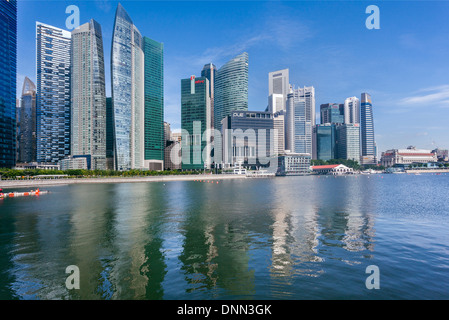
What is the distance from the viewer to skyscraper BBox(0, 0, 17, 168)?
169 m

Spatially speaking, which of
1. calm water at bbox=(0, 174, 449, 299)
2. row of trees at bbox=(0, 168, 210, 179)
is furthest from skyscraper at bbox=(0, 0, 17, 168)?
calm water at bbox=(0, 174, 449, 299)

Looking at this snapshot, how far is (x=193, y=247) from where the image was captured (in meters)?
25.0

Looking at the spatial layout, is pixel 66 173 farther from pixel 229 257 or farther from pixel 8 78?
pixel 229 257

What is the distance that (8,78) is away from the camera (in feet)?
564

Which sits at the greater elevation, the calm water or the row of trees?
the row of trees

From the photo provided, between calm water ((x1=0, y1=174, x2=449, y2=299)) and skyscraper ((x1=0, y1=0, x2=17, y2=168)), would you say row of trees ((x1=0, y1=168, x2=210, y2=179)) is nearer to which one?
skyscraper ((x1=0, y1=0, x2=17, y2=168))

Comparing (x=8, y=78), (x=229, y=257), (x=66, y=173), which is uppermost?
(x=8, y=78)

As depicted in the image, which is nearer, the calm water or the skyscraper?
the calm water

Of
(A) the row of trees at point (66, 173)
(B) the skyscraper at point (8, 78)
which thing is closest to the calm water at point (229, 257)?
(A) the row of trees at point (66, 173)

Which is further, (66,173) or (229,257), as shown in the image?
(66,173)

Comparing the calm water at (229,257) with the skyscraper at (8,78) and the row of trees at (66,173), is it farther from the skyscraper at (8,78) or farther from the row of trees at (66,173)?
the skyscraper at (8,78)

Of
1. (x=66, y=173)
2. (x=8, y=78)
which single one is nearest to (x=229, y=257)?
(x=66, y=173)

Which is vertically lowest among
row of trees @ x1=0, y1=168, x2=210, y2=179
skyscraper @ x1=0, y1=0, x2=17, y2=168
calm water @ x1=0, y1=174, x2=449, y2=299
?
calm water @ x1=0, y1=174, x2=449, y2=299
